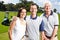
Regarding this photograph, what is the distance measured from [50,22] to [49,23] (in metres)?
0.03

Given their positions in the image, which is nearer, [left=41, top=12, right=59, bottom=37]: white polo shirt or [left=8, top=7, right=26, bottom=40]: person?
[left=8, top=7, right=26, bottom=40]: person

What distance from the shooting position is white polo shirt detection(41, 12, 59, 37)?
432 cm

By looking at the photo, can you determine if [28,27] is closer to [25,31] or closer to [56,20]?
[25,31]

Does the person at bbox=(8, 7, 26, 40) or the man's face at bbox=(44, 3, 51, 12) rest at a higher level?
the man's face at bbox=(44, 3, 51, 12)

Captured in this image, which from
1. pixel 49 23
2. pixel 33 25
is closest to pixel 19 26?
pixel 33 25

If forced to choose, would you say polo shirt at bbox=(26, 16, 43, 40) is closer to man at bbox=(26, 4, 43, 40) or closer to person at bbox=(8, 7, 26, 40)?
man at bbox=(26, 4, 43, 40)

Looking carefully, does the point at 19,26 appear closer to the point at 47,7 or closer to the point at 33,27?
the point at 33,27

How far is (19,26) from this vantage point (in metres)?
4.03

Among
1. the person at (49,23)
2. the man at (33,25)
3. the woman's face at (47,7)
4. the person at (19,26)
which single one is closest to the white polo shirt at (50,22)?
the person at (49,23)

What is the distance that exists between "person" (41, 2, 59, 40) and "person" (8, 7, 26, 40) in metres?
0.52

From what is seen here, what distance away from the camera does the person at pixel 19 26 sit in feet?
13.2

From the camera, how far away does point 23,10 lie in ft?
13.3

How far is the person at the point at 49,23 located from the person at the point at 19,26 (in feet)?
1.70

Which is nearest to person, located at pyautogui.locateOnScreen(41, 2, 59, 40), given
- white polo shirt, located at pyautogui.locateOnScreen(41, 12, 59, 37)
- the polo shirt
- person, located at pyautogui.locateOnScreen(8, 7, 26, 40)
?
white polo shirt, located at pyautogui.locateOnScreen(41, 12, 59, 37)
